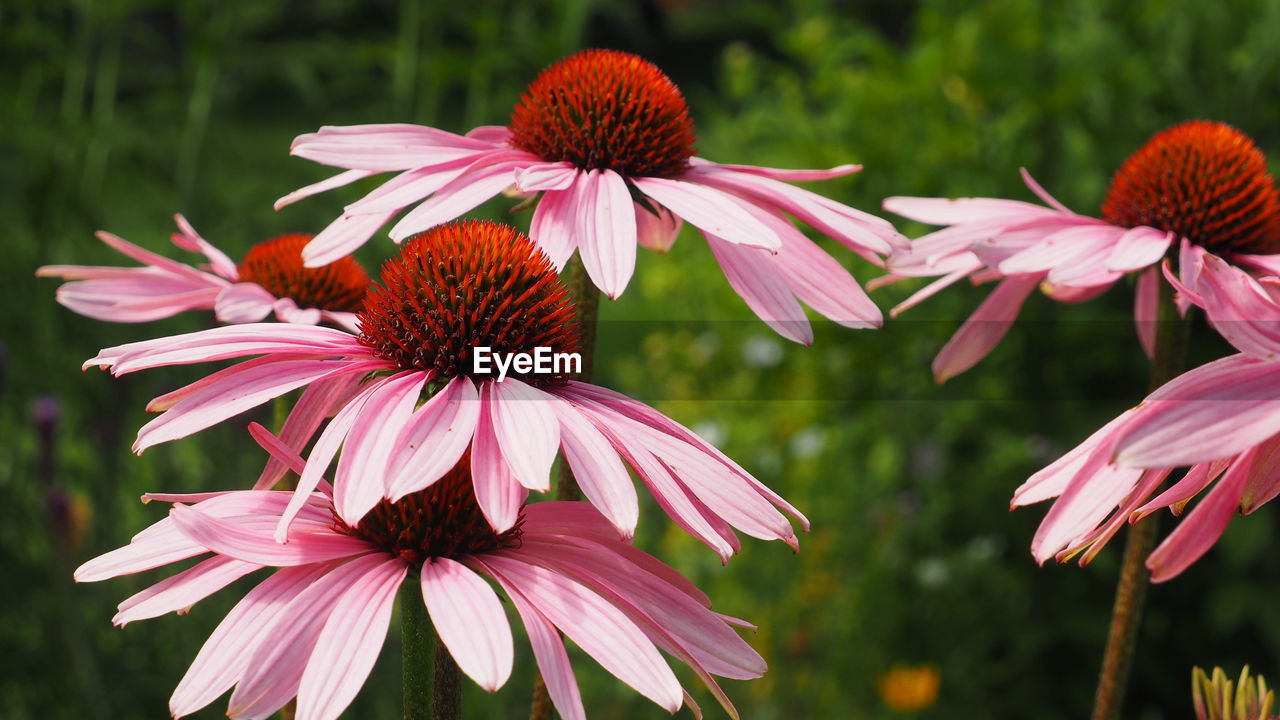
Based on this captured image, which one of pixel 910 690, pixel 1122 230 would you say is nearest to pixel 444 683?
pixel 1122 230

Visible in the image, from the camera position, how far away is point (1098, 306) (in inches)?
110

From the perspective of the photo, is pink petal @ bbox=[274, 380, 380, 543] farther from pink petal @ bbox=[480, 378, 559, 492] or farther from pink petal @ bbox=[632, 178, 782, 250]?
pink petal @ bbox=[632, 178, 782, 250]

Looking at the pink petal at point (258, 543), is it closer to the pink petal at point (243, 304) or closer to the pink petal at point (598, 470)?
the pink petal at point (598, 470)

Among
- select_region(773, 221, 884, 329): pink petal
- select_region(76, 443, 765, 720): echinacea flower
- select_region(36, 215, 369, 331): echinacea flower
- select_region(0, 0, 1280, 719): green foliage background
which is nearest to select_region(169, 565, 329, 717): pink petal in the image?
select_region(76, 443, 765, 720): echinacea flower

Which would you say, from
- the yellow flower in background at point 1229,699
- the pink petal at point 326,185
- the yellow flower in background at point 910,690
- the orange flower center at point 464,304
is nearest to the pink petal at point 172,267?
the pink petal at point 326,185

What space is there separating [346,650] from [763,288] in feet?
1.42

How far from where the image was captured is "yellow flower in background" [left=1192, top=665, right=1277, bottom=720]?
0.74 meters

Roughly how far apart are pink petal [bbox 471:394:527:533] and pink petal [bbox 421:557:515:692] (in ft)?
0.14

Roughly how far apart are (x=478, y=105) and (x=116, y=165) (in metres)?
1.27

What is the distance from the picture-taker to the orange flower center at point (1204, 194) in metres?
1.09

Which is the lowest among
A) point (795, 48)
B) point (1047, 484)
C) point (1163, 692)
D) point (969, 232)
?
point (1163, 692)

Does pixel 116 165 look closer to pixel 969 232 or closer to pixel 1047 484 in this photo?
pixel 969 232

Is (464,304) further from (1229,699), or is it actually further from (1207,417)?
(1229,699)

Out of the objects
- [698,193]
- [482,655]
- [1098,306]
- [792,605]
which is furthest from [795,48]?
[482,655]
